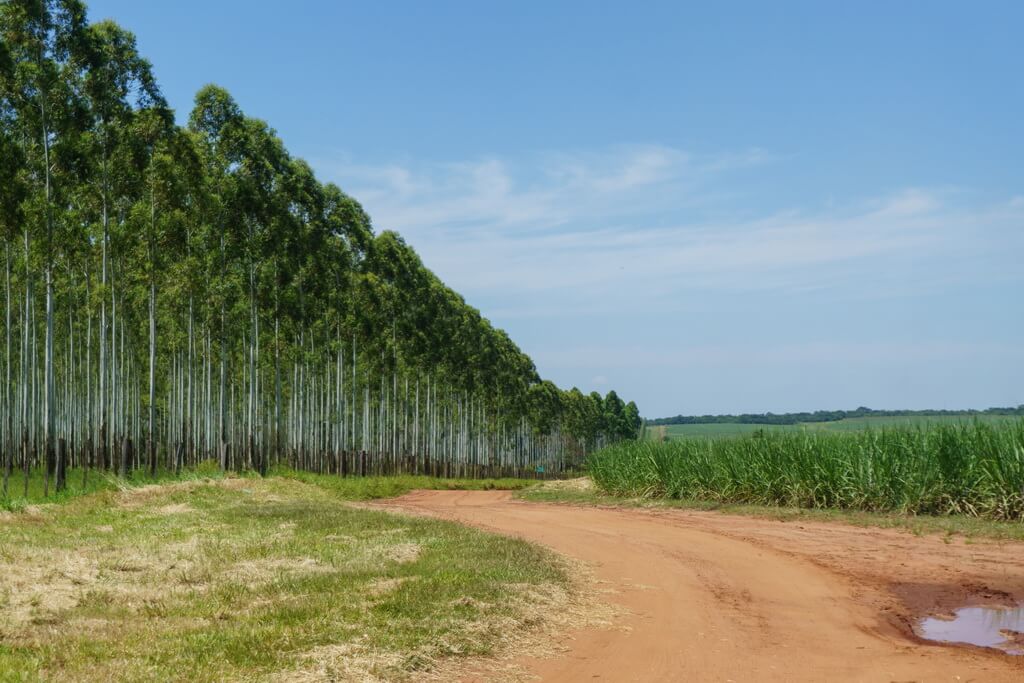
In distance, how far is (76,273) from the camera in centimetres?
4212

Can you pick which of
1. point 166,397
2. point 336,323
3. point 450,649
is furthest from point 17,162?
point 166,397

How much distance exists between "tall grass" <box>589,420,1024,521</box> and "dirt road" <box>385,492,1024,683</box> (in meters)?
2.52

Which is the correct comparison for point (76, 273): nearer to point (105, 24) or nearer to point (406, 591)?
point (105, 24)

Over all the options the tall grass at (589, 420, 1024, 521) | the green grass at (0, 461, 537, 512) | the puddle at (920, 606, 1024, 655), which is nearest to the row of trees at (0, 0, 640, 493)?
the green grass at (0, 461, 537, 512)

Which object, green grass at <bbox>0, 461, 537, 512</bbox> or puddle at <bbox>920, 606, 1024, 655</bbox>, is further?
green grass at <bbox>0, 461, 537, 512</bbox>

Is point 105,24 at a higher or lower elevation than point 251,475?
higher

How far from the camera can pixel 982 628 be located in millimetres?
10297

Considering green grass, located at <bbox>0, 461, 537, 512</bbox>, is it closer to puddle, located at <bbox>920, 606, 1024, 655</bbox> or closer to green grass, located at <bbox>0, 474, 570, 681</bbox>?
green grass, located at <bbox>0, 474, 570, 681</bbox>

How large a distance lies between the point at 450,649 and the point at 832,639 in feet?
13.2

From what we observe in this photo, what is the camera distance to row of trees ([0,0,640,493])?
2712 centimetres

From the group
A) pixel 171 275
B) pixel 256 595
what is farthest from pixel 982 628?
pixel 171 275

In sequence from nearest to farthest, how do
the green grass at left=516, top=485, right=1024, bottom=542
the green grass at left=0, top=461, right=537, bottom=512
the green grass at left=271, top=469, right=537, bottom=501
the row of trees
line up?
the green grass at left=516, top=485, right=1024, bottom=542 → the green grass at left=0, top=461, right=537, bottom=512 → the row of trees → the green grass at left=271, top=469, right=537, bottom=501

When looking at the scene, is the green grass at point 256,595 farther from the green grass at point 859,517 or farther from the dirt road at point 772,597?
the green grass at point 859,517

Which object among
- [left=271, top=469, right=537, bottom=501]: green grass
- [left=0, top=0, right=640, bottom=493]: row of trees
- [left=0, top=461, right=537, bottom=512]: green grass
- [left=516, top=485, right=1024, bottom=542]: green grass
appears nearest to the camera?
[left=516, top=485, right=1024, bottom=542]: green grass
